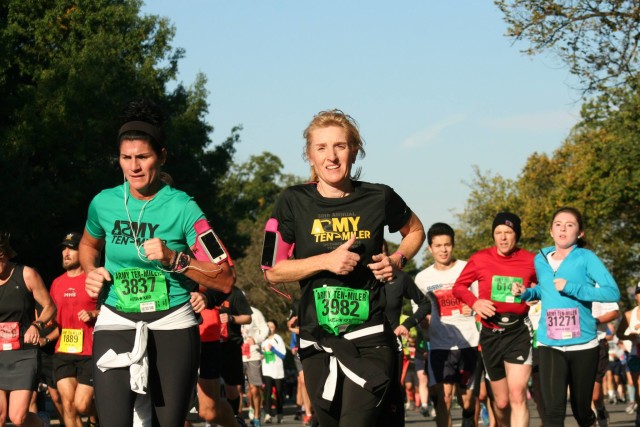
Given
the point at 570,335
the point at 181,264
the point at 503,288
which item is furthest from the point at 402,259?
the point at 503,288

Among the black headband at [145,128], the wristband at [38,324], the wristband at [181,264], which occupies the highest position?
the black headband at [145,128]

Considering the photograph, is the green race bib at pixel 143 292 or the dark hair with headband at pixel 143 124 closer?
the green race bib at pixel 143 292

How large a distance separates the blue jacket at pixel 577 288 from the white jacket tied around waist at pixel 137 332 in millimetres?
4923

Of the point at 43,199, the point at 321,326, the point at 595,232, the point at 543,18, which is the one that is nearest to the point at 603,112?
the point at 543,18

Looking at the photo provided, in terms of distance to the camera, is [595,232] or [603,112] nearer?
[603,112]

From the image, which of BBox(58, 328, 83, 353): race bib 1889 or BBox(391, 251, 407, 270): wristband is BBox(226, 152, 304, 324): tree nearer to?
BBox(58, 328, 83, 353): race bib 1889

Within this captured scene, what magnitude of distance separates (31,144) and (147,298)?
3009 centimetres

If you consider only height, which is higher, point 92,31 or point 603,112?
point 92,31

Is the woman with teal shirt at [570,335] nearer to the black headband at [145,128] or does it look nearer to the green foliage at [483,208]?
the black headband at [145,128]

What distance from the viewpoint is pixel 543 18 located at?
27.1 metres

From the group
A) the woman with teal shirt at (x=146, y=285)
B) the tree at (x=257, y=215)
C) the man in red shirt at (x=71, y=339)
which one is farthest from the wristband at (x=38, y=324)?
the tree at (x=257, y=215)

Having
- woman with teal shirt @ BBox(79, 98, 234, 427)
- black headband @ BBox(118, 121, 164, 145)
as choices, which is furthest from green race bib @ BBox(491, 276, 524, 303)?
black headband @ BBox(118, 121, 164, 145)

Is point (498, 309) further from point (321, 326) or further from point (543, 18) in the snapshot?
point (543, 18)

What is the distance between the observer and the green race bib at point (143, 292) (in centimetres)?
686
